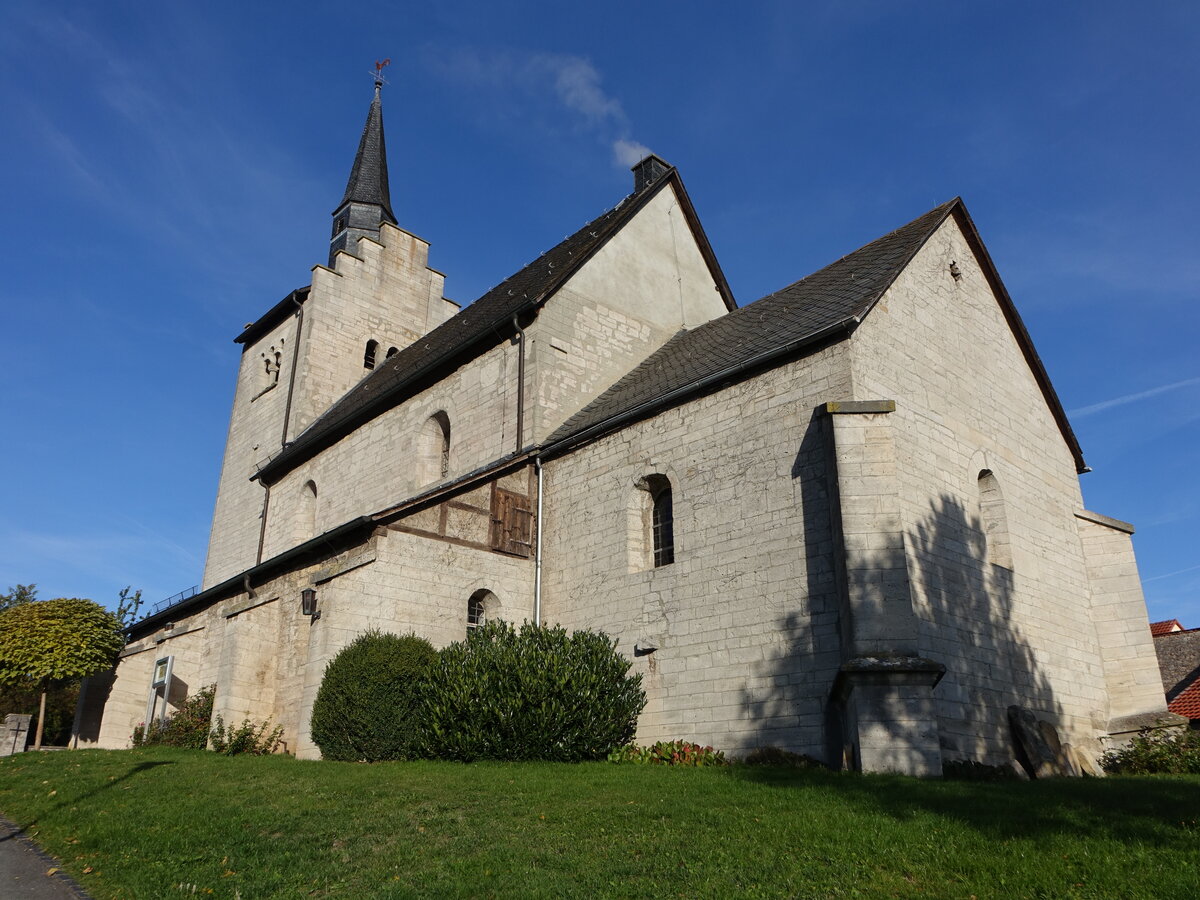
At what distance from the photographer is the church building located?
12.4 metres

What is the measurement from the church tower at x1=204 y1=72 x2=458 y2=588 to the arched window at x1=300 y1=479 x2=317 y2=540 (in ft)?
2.41

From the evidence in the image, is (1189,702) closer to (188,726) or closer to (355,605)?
(355,605)

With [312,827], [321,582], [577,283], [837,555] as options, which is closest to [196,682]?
[321,582]

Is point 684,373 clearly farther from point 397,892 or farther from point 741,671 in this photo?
point 397,892

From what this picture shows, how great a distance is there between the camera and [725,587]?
13828 millimetres

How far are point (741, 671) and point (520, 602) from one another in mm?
5111

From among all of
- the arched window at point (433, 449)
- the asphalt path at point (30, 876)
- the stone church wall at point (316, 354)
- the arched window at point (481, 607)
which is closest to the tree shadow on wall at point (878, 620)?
the arched window at point (481, 607)

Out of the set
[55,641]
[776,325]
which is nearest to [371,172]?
[55,641]

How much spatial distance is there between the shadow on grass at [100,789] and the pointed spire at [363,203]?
73.1 ft

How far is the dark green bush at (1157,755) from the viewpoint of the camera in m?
13.4

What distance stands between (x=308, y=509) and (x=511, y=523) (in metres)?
10.3

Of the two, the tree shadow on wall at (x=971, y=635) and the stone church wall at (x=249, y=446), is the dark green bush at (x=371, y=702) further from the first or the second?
the stone church wall at (x=249, y=446)

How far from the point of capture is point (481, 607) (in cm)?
1683

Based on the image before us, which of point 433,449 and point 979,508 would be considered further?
point 433,449
